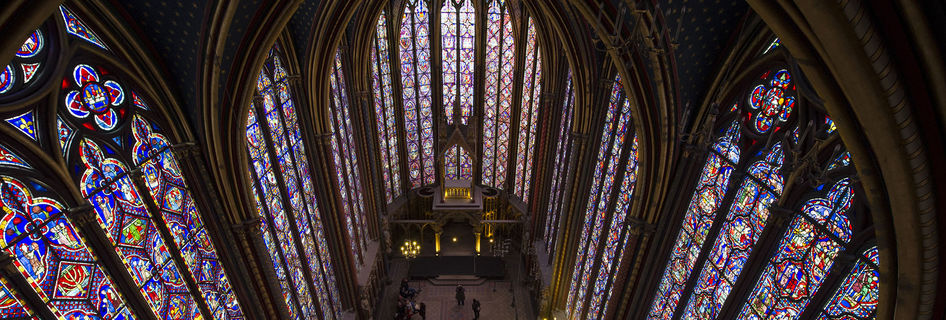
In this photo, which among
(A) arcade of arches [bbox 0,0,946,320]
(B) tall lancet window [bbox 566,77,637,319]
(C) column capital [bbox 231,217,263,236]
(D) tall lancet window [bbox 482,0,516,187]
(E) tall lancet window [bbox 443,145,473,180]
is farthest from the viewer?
(E) tall lancet window [bbox 443,145,473,180]

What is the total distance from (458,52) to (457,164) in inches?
253

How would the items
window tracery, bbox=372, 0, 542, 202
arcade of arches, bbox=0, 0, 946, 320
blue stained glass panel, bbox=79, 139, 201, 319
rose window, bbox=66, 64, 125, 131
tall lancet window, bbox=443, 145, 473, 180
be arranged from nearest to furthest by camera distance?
1. arcade of arches, bbox=0, 0, 946, 320
2. rose window, bbox=66, 64, 125, 131
3. blue stained glass panel, bbox=79, 139, 201, 319
4. window tracery, bbox=372, 0, 542, 202
5. tall lancet window, bbox=443, 145, 473, 180

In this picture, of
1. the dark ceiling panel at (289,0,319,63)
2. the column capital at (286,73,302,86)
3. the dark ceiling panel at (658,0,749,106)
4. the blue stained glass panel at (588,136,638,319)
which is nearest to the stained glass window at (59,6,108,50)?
the dark ceiling panel at (289,0,319,63)

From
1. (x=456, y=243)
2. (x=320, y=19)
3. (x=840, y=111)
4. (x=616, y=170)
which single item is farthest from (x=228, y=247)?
(x=456, y=243)

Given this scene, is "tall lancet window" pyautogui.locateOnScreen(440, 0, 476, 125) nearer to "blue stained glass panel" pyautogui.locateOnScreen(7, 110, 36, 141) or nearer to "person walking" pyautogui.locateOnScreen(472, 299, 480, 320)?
"person walking" pyautogui.locateOnScreen(472, 299, 480, 320)

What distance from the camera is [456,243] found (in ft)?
85.3

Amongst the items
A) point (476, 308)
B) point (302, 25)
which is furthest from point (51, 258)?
point (476, 308)

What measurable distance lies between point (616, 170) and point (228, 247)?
30.6ft

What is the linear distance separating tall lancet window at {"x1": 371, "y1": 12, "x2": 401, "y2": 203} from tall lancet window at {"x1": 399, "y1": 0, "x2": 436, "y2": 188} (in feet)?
3.11

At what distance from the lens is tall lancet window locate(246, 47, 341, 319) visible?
36.3 feet

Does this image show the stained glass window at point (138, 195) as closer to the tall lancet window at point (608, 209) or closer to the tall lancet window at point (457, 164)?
the tall lancet window at point (608, 209)

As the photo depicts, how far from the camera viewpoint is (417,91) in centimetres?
2330

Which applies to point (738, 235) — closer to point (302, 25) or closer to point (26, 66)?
point (26, 66)

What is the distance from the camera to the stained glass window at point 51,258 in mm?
5711
